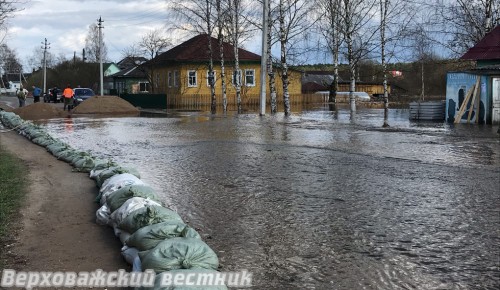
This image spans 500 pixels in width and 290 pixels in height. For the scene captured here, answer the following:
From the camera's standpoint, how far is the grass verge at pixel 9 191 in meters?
6.34

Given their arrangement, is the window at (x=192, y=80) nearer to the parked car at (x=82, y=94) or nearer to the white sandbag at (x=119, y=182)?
A: the parked car at (x=82, y=94)

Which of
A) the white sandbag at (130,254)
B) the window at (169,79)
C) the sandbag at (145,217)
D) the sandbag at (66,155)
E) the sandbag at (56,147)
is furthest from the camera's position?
the window at (169,79)

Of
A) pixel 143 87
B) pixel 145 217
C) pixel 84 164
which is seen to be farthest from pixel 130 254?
pixel 143 87

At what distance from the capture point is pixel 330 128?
21.8 meters

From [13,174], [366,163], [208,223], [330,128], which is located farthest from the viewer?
[330,128]

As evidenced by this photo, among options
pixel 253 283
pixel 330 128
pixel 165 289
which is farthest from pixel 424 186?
pixel 330 128

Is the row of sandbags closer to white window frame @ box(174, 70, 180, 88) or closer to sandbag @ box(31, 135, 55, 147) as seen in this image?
sandbag @ box(31, 135, 55, 147)

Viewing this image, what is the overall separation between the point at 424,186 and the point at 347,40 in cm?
2688

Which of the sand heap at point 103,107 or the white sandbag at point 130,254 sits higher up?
the sand heap at point 103,107

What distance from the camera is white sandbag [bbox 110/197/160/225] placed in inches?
245

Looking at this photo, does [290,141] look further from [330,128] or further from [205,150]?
[330,128]

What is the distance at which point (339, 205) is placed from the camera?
7.85 meters

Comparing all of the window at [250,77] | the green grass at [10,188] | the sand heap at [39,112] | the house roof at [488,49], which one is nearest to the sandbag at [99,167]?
the green grass at [10,188]

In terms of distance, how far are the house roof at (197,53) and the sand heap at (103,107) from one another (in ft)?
42.3
